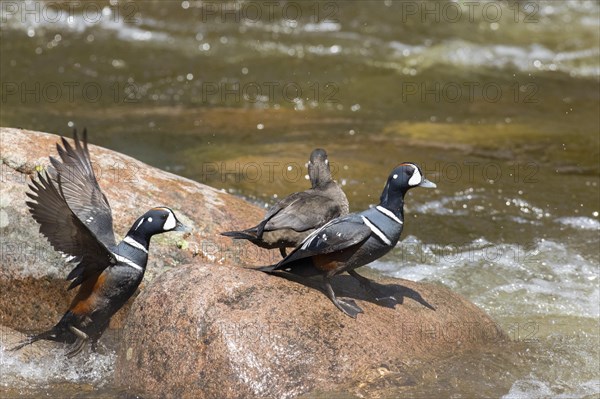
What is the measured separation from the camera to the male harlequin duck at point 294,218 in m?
6.05

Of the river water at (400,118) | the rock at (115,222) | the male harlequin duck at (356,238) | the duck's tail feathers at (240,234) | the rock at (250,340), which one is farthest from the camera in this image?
the river water at (400,118)

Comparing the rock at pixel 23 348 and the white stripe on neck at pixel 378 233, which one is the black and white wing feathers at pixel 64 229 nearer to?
the rock at pixel 23 348

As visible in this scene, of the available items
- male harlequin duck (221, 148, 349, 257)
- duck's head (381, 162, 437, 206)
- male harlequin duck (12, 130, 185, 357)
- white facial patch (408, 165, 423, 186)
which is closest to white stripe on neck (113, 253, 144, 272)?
male harlequin duck (12, 130, 185, 357)

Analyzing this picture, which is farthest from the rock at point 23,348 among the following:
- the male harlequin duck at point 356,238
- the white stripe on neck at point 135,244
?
the male harlequin duck at point 356,238

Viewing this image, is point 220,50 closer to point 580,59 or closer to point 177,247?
point 580,59

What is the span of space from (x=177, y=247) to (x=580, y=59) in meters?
10.5

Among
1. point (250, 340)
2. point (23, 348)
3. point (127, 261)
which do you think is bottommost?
point (23, 348)

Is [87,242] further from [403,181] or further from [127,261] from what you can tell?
[403,181]

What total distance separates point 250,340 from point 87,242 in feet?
3.76

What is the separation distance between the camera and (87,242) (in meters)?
5.46

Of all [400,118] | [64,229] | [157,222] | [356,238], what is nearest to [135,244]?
[157,222]

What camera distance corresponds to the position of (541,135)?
11.2 m

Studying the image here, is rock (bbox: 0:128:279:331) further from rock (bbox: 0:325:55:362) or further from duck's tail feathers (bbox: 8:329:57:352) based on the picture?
duck's tail feathers (bbox: 8:329:57:352)

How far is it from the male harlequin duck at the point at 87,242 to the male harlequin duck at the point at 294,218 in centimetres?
59
